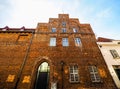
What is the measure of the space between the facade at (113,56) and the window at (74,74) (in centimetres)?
411

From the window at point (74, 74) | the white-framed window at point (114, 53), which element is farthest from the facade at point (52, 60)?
the white-framed window at point (114, 53)

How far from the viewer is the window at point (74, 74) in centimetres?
1130

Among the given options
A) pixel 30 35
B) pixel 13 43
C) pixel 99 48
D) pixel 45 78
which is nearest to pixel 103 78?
pixel 99 48

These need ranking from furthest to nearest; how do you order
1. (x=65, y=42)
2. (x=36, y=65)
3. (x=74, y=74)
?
(x=65, y=42)
(x=36, y=65)
(x=74, y=74)

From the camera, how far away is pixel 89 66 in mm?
12344

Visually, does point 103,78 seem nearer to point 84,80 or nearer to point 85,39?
point 84,80

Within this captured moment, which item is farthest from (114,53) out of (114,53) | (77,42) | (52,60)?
(52,60)

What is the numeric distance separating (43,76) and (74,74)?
11.7 feet

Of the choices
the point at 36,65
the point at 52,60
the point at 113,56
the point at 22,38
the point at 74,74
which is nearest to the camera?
the point at 74,74

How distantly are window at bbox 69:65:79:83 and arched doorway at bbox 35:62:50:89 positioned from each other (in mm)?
2704

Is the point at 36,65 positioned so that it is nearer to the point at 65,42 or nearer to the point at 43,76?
the point at 43,76

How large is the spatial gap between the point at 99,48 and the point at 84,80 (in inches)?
206

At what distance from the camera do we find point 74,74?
1171 centimetres

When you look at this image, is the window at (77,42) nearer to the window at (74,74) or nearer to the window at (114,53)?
the window at (74,74)
